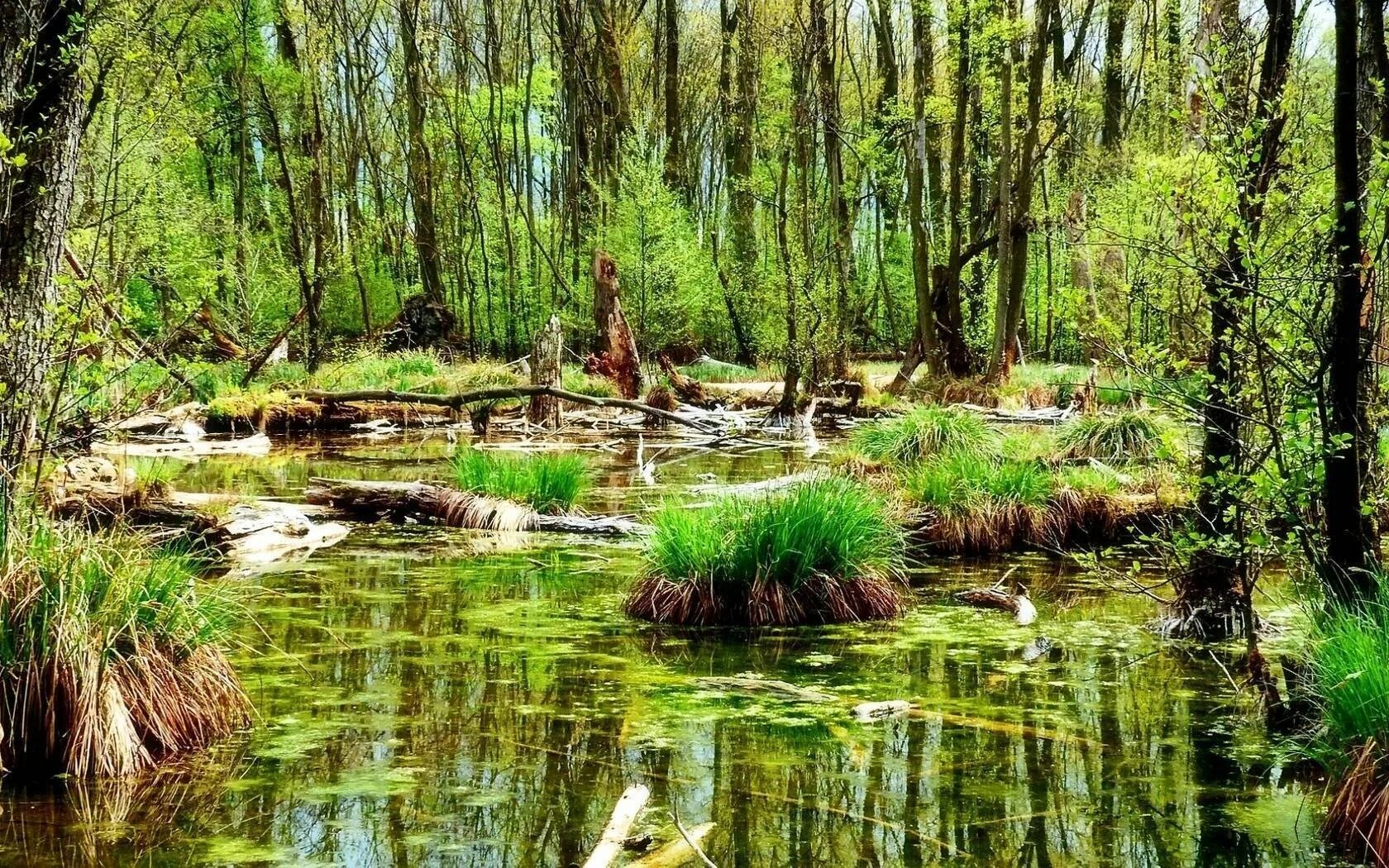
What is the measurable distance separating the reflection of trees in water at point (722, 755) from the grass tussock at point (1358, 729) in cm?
34

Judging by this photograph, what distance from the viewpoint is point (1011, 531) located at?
959 centimetres

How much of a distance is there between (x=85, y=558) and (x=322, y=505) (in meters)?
6.05

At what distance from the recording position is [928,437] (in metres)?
11.5

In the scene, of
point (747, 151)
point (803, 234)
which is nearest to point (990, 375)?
point (803, 234)

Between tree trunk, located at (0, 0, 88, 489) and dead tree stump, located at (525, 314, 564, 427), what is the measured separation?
41.3ft

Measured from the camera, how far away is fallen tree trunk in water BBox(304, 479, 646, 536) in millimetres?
10086

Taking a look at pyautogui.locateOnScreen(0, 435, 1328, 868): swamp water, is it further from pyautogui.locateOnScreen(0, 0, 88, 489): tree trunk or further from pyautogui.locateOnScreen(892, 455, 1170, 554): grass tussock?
pyautogui.locateOnScreen(892, 455, 1170, 554): grass tussock

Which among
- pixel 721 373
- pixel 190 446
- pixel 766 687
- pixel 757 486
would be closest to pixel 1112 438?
pixel 757 486

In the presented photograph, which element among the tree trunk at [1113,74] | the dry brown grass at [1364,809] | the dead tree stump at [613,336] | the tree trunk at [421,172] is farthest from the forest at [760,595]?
the tree trunk at [1113,74]

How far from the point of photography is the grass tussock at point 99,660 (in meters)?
4.12

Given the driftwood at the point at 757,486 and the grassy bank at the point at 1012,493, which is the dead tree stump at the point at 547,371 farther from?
the grassy bank at the point at 1012,493

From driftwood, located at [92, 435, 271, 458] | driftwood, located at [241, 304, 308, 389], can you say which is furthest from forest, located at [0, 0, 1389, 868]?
driftwood, located at [241, 304, 308, 389]

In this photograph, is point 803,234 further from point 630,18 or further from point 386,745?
point 386,745

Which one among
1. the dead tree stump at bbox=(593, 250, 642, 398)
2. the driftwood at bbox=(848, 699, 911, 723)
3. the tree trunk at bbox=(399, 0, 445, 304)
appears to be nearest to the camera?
the driftwood at bbox=(848, 699, 911, 723)
